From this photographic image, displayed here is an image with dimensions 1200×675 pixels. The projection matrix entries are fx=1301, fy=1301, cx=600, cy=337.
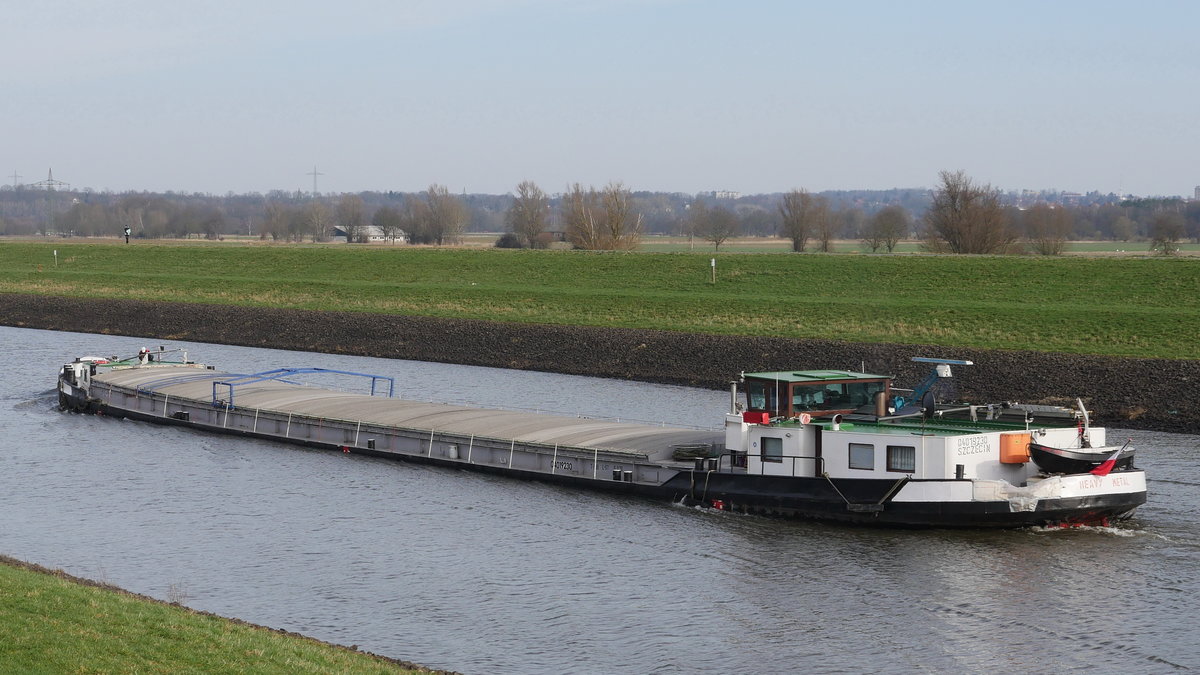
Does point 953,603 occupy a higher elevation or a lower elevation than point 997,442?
lower

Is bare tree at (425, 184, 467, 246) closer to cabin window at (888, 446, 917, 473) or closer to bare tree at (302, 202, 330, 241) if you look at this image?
bare tree at (302, 202, 330, 241)

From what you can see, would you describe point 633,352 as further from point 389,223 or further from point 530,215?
point 389,223

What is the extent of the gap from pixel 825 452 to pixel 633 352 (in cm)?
2815

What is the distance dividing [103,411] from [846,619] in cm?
3374

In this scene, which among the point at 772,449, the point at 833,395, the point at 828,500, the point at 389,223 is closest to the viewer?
the point at 828,500

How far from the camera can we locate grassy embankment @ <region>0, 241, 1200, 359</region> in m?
55.9

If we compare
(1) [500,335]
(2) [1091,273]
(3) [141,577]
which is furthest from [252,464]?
(2) [1091,273]

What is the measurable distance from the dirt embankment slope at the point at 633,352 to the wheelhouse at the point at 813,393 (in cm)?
172

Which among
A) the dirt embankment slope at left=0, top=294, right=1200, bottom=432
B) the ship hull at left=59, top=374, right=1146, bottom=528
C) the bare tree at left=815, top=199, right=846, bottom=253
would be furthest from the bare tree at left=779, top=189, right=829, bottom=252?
the ship hull at left=59, top=374, right=1146, bottom=528

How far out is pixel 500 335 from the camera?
64.1 metres

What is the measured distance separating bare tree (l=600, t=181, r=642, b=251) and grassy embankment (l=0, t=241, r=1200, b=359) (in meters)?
13.9

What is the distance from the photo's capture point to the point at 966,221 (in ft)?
295

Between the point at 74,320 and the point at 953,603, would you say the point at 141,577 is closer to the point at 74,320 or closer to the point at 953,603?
the point at 953,603

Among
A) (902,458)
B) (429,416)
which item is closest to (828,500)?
(902,458)
